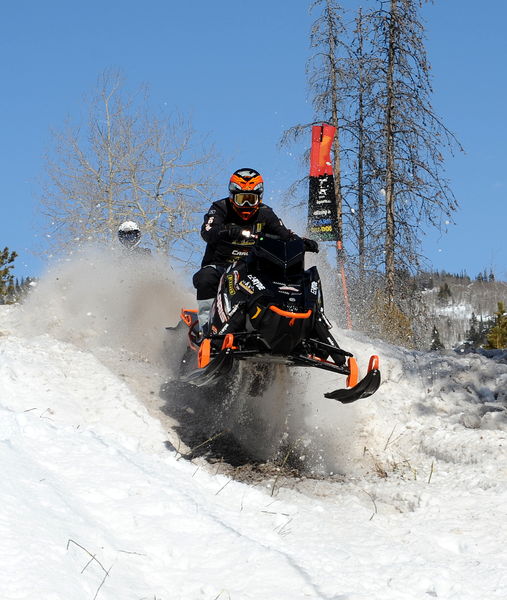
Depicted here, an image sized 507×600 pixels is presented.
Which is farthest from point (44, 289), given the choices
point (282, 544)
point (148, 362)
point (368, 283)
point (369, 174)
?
point (369, 174)

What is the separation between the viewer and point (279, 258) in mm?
6566

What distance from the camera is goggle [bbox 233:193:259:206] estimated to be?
26.1 ft

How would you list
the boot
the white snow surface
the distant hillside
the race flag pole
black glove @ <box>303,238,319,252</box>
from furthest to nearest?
the distant hillside, the race flag pole, the boot, black glove @ <box>303,238,319,252</box>, the white snow surface

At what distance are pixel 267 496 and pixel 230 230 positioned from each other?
3.36 meters

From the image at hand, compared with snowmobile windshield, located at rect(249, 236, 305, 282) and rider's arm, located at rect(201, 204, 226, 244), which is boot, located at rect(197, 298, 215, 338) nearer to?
rider's arm, located at rect(201, 204, 226, 244)

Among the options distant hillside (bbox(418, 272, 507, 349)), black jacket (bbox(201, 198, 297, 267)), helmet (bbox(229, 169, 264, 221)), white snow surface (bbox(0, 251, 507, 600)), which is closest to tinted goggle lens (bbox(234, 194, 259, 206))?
helmet (bbox(229, 169, 264, 221))

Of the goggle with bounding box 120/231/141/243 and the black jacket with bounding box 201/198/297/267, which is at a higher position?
the goggle with bounding box 120/231/141/243

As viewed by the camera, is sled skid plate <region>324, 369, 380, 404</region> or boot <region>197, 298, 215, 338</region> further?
boot <region>197, 298, 215, 338</region>

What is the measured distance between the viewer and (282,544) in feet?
15.1

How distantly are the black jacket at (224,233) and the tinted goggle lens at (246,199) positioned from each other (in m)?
0.18

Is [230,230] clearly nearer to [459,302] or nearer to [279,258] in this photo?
[279,258]

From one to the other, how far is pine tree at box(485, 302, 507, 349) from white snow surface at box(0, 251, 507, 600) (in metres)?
21.9

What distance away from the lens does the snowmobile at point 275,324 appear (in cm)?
632

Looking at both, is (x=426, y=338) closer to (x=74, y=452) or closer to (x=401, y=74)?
(x=401, y=74)
